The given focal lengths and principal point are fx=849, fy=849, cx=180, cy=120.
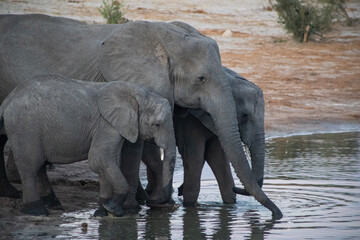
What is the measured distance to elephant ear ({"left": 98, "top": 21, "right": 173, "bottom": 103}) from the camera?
711cm

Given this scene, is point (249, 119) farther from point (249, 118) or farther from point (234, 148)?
point (234, 148)

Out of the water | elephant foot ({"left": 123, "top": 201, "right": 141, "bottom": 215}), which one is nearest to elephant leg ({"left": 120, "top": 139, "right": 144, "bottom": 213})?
elephant foot ({"left": 123, "top": 201, "right": 141, "bottom": 215})

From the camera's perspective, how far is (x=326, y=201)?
→ 7.60 meters

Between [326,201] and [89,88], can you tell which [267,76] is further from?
[89,88]

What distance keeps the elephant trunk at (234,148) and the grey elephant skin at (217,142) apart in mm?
352

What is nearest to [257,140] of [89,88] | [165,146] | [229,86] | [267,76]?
[229,86]

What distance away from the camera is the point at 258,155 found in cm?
735

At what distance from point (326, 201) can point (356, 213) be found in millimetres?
529

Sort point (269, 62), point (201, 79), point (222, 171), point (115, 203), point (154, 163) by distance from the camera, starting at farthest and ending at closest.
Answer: point (269, 62) < point (222, 171) < point (154, 163) < point (201, 79) < point (115, 203)

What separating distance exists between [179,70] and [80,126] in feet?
3.43

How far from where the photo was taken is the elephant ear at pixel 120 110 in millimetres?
6609

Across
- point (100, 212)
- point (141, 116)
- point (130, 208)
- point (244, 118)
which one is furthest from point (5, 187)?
point (244, 118)

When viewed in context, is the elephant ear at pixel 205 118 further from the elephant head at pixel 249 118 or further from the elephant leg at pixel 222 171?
the elephant leg at pixel 222 171

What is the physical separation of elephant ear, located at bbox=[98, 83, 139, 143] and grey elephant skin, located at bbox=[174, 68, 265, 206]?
2.97 feet
